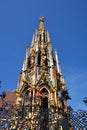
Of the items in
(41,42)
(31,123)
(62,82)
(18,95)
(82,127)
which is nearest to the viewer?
(82,127)

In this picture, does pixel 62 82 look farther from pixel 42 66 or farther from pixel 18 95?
pixel 18 95

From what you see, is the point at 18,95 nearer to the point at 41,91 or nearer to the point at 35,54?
the point at 41,91

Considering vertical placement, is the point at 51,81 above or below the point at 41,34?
below

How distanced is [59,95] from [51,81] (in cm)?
203

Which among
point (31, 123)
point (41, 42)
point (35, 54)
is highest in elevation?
point (41, 42)

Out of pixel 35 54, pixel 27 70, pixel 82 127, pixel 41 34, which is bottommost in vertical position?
pixel 82 127

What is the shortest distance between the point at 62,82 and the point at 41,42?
9681 mm

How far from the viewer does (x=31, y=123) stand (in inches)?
628

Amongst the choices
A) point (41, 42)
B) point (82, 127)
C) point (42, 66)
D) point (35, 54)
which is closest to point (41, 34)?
point (41, 42)

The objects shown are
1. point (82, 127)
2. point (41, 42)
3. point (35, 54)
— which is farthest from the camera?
point (41, 42)

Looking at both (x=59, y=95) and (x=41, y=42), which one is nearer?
(x=59, y=95)

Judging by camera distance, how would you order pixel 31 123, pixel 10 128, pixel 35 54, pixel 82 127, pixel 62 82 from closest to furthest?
pixel 82 127 → pixel 10 128 → pixel 31 123 → pixel 62 82 → pixel 35 54

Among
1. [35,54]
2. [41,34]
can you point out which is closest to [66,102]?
[35,54]

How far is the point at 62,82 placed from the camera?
31.8 m
